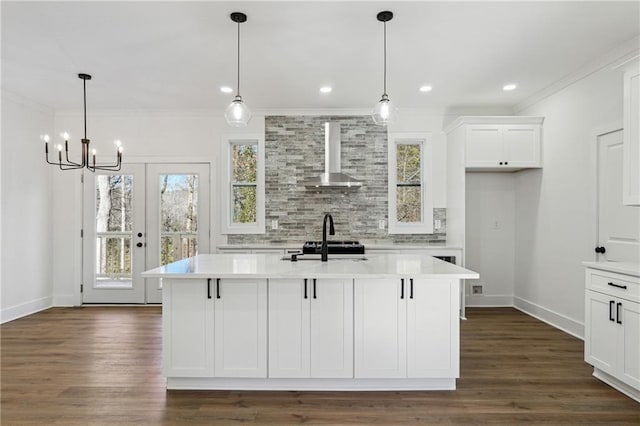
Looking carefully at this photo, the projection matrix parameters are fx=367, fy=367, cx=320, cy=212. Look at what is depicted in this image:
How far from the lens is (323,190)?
5.36 meters

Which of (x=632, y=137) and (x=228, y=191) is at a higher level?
(x=632, y=137)

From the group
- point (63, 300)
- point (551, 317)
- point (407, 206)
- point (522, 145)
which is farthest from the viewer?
point (407, 206)

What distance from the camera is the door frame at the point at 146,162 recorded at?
537 centimetres

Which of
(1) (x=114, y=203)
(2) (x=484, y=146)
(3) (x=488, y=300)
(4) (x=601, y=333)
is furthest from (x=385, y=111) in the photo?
(1) (x=114, y=203)

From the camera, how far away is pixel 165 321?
268 cm

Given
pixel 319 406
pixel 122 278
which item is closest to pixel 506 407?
pixel 319 406

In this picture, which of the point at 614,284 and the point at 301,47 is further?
the point at 301,47

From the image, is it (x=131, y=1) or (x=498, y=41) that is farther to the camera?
(x=498, y=41)

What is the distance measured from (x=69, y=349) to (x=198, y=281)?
1.99m

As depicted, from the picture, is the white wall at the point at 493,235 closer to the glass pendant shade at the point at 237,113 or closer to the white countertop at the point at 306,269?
the white countertop at the point at 306,269

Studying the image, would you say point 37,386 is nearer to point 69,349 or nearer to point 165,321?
point 69,349

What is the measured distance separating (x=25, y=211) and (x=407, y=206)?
523cm

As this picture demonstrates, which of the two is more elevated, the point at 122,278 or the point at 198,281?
the point at 198,281

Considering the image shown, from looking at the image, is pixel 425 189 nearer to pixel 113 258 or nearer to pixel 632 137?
pixel 632 137
